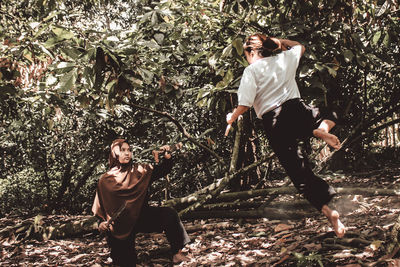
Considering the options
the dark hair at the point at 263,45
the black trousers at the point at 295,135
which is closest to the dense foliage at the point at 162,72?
the dark hair at the point at 263,45

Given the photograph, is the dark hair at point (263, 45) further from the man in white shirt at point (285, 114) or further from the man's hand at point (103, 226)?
the man's hand at point (103, 226)

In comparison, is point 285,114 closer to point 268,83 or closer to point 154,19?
point 268,83

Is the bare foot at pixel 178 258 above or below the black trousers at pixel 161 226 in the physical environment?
below

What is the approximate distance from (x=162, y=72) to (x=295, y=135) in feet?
6.86

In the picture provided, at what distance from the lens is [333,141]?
2.36 meters

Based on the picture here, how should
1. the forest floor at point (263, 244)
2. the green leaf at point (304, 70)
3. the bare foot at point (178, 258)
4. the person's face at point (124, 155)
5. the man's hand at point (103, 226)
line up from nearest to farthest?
the forest floor at point (263, 244)
the man's hand at point (103, 226)
the green leaf at point (304, 70)
the person's face at point (124, 155)
the bare foot at point (178, 258)

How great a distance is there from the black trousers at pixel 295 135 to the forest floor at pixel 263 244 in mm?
483

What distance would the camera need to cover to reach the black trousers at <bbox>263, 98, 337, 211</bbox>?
2.54 m

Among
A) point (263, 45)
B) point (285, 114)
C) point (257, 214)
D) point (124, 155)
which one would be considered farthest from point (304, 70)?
point (257, 214)

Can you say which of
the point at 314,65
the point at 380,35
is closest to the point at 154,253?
the point at 314,65

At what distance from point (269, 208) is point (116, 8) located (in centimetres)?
670

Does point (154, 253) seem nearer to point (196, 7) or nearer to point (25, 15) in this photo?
point (196, 7)

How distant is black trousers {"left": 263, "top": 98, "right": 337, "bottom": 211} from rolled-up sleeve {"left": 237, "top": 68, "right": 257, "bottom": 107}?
0.21 meters

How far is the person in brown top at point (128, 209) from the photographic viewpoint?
3.21 meters
